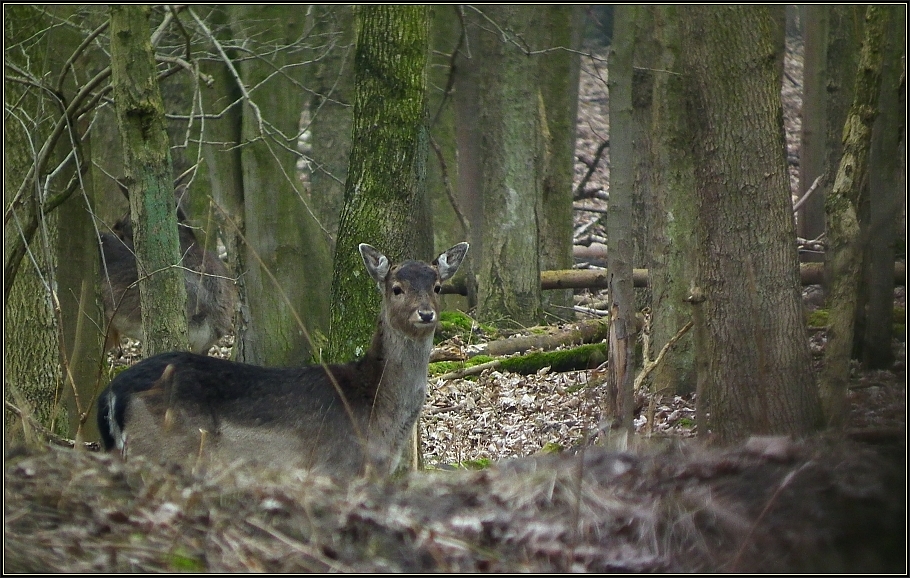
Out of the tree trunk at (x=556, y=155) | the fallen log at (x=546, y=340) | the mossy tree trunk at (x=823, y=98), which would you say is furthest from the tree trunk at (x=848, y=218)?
the tree trunk at (x=556, y=155)

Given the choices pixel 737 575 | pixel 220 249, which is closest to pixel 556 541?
pixel 737 575

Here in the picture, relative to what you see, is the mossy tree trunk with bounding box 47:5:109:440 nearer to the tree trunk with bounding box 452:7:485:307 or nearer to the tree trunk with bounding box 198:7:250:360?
the tree trunk with bounding box 198:7:250:360

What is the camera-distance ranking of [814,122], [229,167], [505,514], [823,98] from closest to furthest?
[505,514] < [229,167] < [823,98] < [814,122]

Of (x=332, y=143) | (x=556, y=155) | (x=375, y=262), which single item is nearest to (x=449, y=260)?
(x=375, y=262)

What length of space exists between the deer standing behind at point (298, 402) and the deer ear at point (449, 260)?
23 mm

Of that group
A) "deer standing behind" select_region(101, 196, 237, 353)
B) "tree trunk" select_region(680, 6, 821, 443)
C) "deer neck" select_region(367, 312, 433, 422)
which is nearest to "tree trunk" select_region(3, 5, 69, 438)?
"deer standing behind" select_region(101, 196, 237, 353)

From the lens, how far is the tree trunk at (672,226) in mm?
10812

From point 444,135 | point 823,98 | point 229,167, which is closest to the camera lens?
point 229,167

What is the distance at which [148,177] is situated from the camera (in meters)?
8.01

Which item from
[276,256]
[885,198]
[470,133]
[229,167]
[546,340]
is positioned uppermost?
[470,133]

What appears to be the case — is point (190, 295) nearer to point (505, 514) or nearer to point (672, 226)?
point (672, 226)

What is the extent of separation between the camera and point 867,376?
7.94m

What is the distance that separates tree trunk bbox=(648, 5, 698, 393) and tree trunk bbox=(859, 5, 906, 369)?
198cm

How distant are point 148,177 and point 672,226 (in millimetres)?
5648
